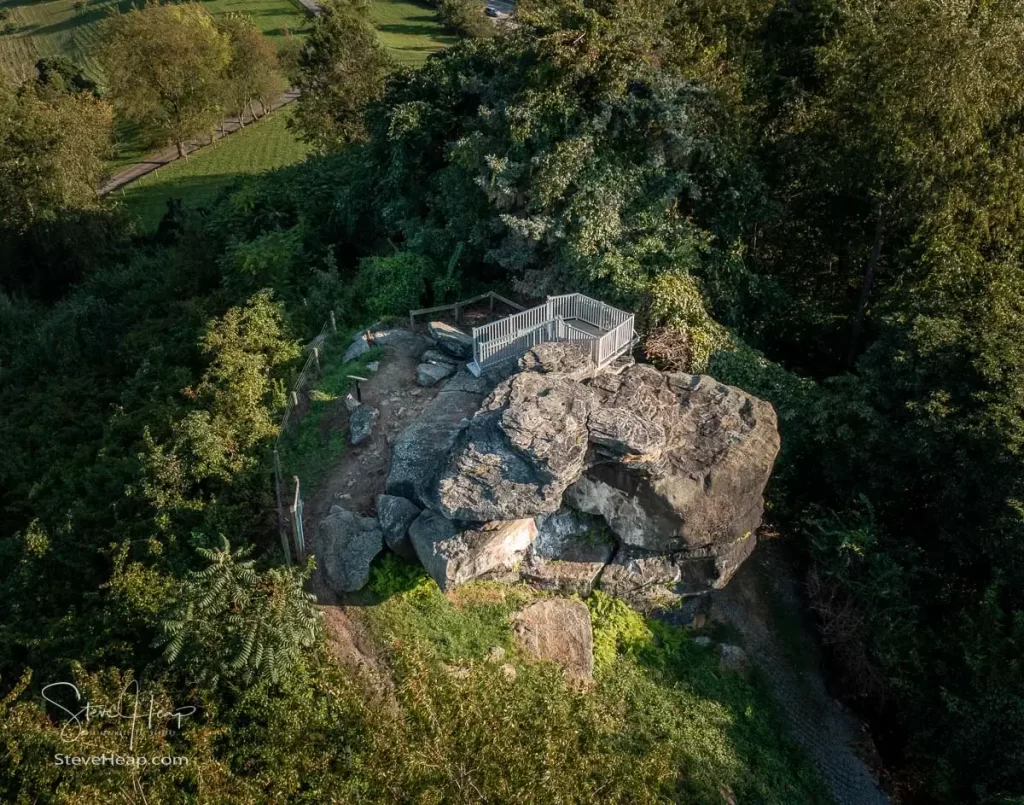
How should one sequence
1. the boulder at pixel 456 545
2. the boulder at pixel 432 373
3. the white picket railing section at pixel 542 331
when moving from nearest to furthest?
1. the boulder at pixel 456 545
2. the white picket railing section at pixel 542 331
3. the boulder at pixel 432 373

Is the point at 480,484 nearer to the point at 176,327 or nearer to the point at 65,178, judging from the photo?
the point at 176,327

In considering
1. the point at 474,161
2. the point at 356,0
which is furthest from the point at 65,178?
the point at 474,161

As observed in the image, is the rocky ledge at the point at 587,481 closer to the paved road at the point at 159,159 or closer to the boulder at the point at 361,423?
the boulder at the point at 361,423

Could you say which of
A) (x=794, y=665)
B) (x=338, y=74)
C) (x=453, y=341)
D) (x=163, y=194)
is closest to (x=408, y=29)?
(x=163, y=194)

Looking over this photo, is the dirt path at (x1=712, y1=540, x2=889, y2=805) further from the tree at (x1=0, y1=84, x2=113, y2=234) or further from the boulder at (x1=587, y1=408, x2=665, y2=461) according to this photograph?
the tree at (x1=0, y1=84, x2=113, y2=234)
